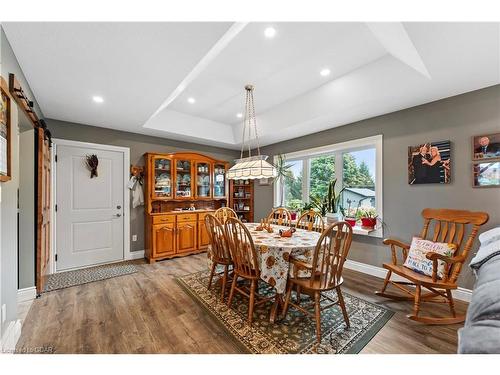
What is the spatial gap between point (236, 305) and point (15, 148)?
2.33 meters

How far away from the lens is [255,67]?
255 cm

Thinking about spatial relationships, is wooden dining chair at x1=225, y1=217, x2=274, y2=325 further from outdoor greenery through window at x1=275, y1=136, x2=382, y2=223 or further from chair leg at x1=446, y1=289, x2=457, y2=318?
outdoor greenery through window at x1=275, y1=136, x2=382, y2=223

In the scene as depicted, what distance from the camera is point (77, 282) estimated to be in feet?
9.63

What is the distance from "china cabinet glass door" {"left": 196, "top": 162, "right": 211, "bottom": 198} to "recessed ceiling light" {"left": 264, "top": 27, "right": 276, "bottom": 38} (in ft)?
9.87

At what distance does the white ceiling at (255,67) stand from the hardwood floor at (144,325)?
2.28 meters

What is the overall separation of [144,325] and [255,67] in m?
2.85

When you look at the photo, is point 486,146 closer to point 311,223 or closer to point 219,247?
point 311,223

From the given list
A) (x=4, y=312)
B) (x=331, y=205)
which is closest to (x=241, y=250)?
(x=4, y=312)

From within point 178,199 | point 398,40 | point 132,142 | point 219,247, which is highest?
point 398,40

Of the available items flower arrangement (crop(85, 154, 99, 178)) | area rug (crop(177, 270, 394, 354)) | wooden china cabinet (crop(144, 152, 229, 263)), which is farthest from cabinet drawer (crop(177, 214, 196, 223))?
area rug (crop(177, 270, 394, 354))

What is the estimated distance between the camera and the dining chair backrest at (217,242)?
→ 240cm

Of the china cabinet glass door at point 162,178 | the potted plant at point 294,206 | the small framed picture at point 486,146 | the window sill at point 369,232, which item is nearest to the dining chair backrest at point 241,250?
the window sill at point 369,232
